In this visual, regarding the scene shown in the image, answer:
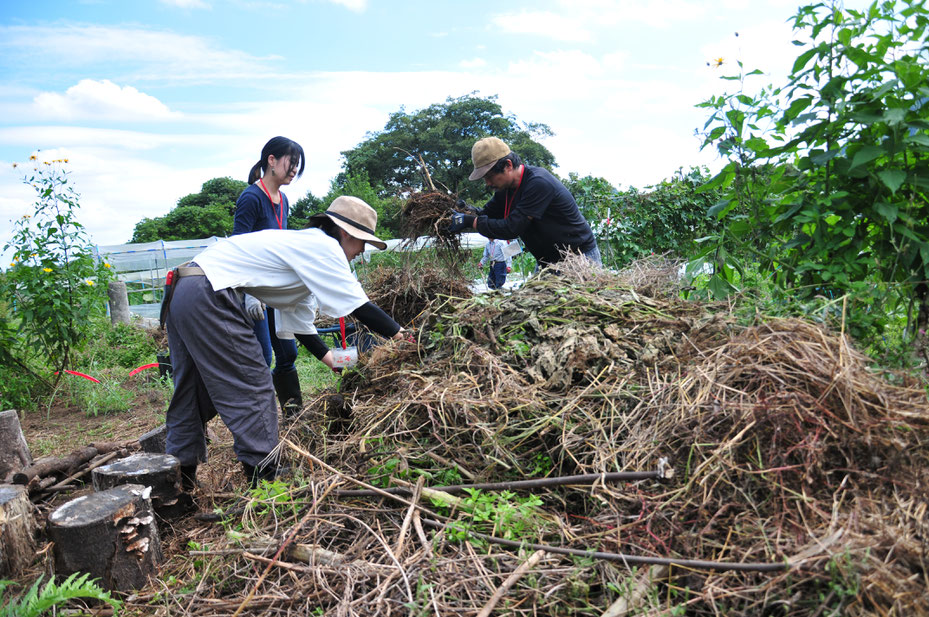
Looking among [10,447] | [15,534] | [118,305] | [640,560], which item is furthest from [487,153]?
[118,305]

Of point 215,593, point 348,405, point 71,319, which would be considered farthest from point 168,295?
point 71,319

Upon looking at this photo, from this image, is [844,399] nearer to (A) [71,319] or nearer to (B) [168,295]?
(B) [168,295]

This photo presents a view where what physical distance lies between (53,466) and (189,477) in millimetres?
1179

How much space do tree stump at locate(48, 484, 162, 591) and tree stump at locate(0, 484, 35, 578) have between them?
0.38 m

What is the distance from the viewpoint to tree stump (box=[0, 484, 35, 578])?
9.37 feet

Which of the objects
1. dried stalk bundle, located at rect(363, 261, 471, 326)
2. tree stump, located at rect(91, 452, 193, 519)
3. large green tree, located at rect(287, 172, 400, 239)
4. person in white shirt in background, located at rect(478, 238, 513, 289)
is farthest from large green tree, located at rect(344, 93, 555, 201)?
tree stump, located at rect(91, 452, 193, 519)

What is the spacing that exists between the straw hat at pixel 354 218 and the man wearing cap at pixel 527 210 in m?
1.28

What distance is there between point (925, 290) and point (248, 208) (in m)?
3.76

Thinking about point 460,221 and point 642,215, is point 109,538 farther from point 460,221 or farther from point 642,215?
point 642,215

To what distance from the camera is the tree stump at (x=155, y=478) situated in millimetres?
3119

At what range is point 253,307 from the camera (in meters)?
3.43

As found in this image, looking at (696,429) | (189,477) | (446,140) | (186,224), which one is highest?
(446,140)

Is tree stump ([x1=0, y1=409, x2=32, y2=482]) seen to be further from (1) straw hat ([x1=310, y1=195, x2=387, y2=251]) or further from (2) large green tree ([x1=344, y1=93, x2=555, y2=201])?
(2) large green tree ([x1=344, y1=93, x2=555, y2=201])

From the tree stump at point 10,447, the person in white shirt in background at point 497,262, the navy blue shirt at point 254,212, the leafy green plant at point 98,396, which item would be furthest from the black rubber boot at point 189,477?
the person in white shirt in background at point 497,262
